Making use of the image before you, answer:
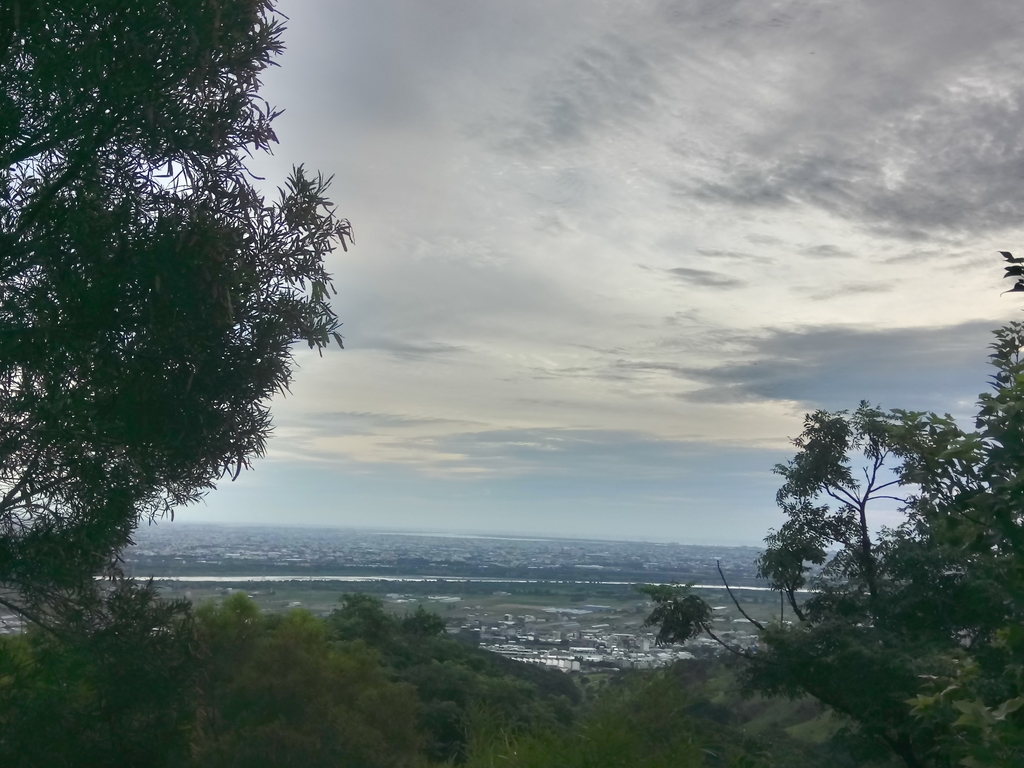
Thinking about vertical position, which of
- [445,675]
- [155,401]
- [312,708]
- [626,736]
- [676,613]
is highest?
[155,401]

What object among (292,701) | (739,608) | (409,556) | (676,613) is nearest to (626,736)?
(292,701)

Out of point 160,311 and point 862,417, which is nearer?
point 160,311

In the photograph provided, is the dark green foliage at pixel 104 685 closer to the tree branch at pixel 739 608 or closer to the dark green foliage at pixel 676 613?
the dark green foliage at pixel 676 613

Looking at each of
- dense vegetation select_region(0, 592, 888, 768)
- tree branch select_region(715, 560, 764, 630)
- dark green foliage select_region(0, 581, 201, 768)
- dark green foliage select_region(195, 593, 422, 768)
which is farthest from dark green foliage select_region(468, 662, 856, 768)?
tree branch select_region(715, 560, 764, 630)

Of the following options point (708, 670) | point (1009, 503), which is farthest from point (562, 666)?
point (1009, 503)

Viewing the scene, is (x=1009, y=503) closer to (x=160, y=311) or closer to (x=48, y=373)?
(x=160, y=311)

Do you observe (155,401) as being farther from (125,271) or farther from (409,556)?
(409,556)

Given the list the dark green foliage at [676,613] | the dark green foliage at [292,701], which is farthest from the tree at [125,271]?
the dark green foliage at [676,613]

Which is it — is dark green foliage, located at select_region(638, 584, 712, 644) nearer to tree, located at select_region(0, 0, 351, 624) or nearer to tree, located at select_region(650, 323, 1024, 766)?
tree, located at select_region(650, 323, 1024, 766)
